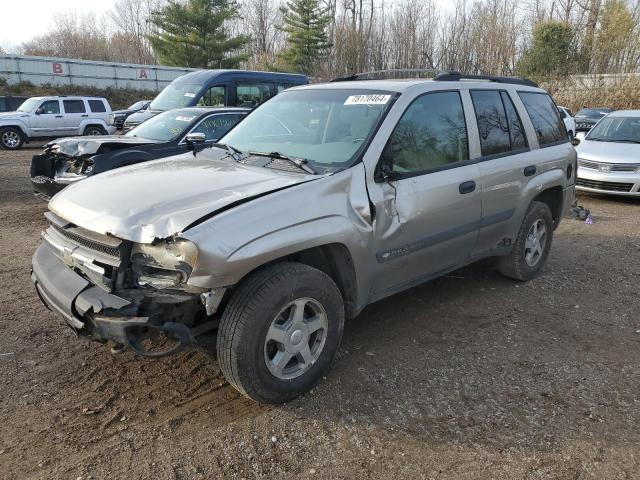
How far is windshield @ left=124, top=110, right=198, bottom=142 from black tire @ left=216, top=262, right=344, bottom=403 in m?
5.69

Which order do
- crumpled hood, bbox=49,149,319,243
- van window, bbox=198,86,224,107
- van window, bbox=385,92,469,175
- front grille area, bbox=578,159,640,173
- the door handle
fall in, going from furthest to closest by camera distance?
1. van window, bbox=198,86,224,107
2. front grille area, bbox=578,159,640,173
3. the door handle
4. van window, bbox=385,92,469,175
5. crumpled hood, bbox=49,149,319,243

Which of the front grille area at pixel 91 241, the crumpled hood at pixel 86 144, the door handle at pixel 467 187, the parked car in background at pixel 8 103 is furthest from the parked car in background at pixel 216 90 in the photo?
the parked car in background at pixel 8 103

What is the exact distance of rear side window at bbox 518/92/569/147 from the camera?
494 centimetres

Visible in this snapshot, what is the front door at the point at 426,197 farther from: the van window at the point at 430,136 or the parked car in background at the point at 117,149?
the parked car in background at the point at 117,149

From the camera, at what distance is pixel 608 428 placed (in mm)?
2955

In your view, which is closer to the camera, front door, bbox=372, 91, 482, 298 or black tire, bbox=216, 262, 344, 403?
black tire, bbox=216, 262, 344, 403

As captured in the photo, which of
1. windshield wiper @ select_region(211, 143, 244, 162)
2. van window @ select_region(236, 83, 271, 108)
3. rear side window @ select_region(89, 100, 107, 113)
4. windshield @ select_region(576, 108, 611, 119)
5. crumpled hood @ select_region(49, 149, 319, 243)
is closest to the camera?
crumpled hood @ select_region(49, 149, 319, 243)

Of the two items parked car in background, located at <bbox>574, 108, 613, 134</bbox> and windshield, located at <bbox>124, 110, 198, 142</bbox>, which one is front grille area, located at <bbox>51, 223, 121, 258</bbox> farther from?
parked car in background, located at <bbox>574, 108, 613, 134</bbox>

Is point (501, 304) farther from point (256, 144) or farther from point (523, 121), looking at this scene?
point (256, 144)

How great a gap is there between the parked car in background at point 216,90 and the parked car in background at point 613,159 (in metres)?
6.43

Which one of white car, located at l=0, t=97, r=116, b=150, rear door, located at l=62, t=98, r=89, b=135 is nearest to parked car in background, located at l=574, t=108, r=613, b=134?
white car, located at l=0, t=97, r=116, b=150

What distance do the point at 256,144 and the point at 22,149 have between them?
698 inches

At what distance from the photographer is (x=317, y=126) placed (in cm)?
386

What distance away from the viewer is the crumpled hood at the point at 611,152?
30.1 feet
